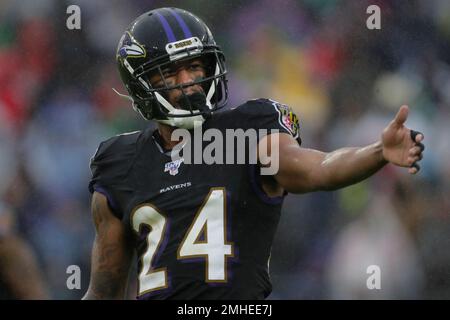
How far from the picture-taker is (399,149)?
2.30 meters

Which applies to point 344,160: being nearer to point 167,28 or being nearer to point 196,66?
point 196,66

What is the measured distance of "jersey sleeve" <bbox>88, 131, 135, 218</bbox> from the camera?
3.16 metres

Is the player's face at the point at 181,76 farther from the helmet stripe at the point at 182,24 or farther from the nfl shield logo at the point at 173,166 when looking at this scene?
the nfl shield logo at the point at 173,166

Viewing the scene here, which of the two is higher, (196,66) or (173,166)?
(196,66)

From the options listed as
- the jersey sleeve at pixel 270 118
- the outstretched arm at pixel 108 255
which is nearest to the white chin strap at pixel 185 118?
the jersey sleeve at pixel 270 118

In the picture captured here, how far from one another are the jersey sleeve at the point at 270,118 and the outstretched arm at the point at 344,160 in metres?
0.05

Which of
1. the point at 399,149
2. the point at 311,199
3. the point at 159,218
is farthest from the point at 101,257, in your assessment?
the point at 311,199

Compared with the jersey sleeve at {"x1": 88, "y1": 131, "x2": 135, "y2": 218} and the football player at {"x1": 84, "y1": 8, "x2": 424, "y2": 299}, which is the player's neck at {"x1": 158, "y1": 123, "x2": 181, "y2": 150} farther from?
the jersey sleeve at {"x1": 88, "y1": 131, "x2": 135, "y2": 218}

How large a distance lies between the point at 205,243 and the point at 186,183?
0.23 meters

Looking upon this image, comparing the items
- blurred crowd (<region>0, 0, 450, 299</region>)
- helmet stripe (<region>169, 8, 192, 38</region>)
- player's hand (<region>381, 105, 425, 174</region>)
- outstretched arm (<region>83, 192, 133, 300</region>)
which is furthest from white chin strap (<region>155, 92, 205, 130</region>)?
blurred crowd (<region>0, 0, 450, 299</region>)

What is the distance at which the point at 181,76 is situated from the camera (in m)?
3.09

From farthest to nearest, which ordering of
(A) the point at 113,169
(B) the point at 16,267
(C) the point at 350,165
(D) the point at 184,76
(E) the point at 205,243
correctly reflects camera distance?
(B) the point at 16,267, (A) the point at 113,169, (D) the point at 184,76, (E) the point at 205,243, (C) the point at 350,165

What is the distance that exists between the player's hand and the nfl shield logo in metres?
0.91

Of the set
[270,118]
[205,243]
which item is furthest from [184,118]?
[205,243]
